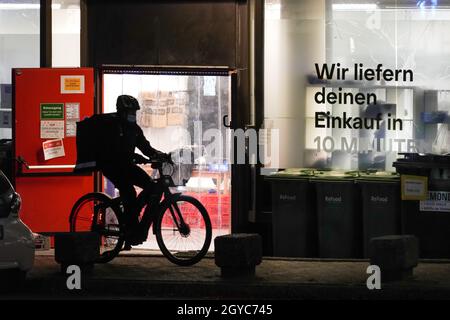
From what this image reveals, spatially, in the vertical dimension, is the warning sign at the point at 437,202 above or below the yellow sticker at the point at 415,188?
below

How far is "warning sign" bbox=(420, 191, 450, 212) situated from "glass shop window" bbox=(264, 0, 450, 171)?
0.77 m

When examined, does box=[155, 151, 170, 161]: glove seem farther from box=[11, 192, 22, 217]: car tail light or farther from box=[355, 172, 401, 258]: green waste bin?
box=[355, 172, 401, 258]: green waste bin

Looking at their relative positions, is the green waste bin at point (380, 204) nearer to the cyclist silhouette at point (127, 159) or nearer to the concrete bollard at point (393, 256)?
the concrete bollard at point (393, 256)

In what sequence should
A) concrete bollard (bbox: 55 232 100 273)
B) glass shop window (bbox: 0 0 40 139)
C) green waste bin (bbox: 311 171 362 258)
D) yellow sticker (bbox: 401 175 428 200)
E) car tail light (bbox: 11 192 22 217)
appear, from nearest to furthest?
car tail light (bbox: 11 192 22 217) < concrete bollard (bbox: 55 232 100 273) < yellow sticker (bbox: 401 175 428 200) < green waste bin (bbox: 311 171 362 258) < glass shop window (bbox: 0 0 40 139)

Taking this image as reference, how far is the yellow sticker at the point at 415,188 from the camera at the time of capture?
10.1 meters

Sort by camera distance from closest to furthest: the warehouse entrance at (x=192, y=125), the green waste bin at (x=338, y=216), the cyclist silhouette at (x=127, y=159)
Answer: the cyclist silhouette at (x=127, y=159), the green waste bin at (x=338, y=216), the warehouse entrance at (x=192, y=125)

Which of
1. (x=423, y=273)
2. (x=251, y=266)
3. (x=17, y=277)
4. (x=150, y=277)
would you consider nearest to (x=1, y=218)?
(x=17, y=277)

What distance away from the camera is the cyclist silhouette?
959cm

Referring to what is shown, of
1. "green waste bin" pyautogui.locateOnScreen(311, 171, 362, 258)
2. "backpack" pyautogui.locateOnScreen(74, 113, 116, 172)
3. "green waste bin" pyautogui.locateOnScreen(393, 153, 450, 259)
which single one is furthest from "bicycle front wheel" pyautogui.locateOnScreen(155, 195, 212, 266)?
"green waste bin" pyautogui.locateOnScreen(393, 153, 450, 259)

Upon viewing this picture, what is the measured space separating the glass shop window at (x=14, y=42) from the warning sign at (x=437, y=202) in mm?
5500

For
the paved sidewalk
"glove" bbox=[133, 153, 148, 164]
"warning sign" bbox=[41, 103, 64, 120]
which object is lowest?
the paved sidewalk

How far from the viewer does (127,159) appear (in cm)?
962

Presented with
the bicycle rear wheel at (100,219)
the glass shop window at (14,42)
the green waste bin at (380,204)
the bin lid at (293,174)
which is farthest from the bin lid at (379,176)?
the glass shop window at (14,42)

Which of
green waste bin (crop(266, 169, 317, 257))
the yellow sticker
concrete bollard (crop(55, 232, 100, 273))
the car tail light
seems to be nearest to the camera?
the car tail light
